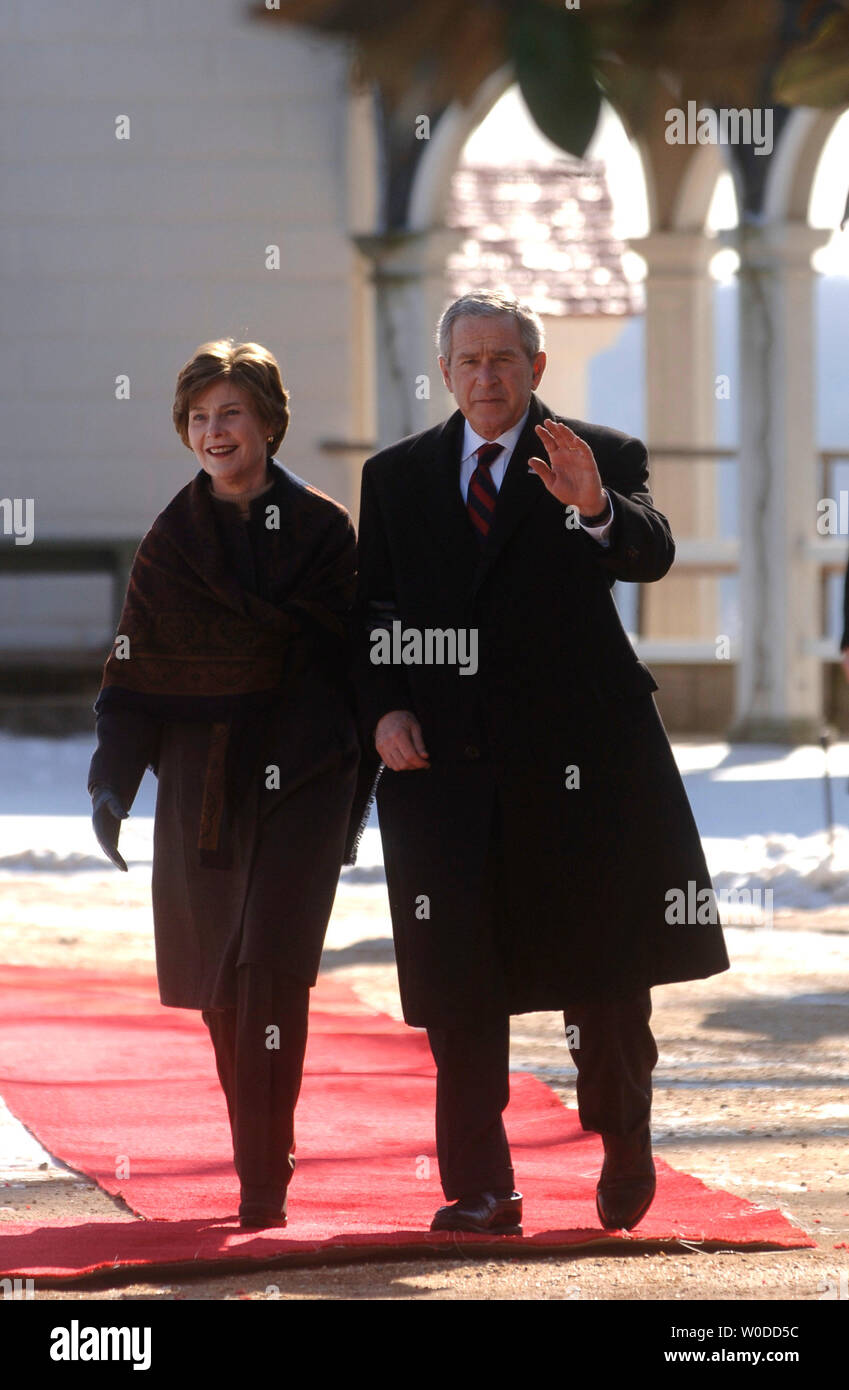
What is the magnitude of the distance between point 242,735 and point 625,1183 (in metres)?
0.96

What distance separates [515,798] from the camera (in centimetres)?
351

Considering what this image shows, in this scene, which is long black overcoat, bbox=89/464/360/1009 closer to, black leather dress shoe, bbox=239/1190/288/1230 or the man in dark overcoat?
the man in dark overcoat

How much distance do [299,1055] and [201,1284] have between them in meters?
0.63

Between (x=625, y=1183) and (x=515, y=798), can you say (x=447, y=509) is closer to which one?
(x=515, y=798)

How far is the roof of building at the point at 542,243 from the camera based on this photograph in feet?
57.3

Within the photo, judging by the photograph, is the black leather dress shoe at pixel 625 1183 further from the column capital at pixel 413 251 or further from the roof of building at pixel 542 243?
the roof of building at pixel 542 243

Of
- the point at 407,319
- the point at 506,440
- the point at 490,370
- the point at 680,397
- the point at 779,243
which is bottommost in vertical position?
the point at 506,440

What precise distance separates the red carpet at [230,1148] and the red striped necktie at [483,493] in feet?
3.66

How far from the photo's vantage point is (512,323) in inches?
138

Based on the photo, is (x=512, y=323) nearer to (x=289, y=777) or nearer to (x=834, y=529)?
(x=289, y=777)

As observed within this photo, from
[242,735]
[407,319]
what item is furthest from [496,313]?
[407,319]

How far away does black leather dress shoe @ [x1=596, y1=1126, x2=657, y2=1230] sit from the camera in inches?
139

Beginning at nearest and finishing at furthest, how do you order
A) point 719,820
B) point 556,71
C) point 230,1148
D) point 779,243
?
point 556,71 → point 230,1148 → point 719,820 → point 779,243

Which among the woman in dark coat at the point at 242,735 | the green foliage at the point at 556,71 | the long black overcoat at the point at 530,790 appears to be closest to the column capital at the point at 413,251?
the woman in dark coat at the point at 242,735
